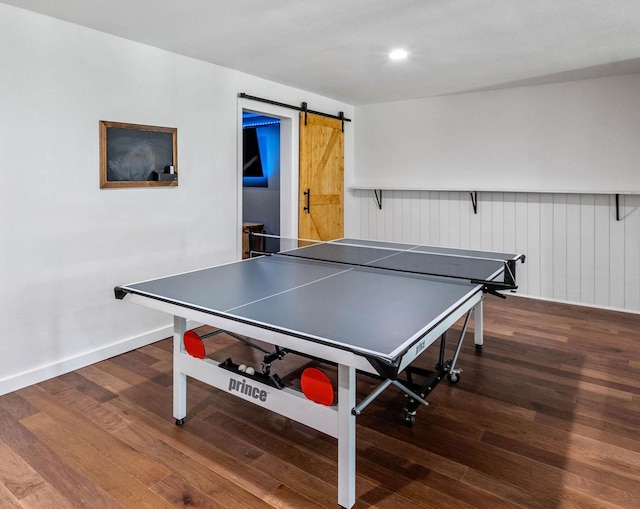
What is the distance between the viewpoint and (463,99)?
5082 mm

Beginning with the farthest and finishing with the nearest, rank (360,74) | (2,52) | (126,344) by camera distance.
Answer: (360,74) → (126,344) → (2,52)

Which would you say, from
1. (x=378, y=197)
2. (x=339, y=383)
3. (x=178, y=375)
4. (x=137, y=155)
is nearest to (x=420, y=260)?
(x=339, y=383)

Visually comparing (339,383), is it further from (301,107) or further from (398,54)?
(301,107)

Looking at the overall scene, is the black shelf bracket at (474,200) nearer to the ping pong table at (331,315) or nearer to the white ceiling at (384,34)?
the white ceiling at (384,34)

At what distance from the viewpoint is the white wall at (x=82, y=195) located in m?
2.74

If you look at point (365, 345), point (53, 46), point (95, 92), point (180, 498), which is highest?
point (53, 46)

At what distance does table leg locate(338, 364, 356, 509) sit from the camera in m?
1.66

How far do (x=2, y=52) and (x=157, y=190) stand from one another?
1267mm

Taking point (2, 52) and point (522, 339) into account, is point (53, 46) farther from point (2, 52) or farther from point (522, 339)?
point (522, 339)

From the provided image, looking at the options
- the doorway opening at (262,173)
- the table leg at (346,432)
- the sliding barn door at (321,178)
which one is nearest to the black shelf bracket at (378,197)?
the sliding barn door at (321,178)

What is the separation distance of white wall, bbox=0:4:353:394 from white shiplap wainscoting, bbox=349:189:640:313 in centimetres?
275

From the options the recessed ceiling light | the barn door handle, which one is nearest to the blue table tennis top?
the recessed ceiling light

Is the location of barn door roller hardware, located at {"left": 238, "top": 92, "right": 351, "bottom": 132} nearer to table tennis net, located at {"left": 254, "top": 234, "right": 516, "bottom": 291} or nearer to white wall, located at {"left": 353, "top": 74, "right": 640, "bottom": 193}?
white wall, located at {"left": 353, "top": 74, "right": 640, "bottom": 193}

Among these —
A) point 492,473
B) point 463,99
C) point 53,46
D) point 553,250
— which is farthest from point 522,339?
point 53,46
